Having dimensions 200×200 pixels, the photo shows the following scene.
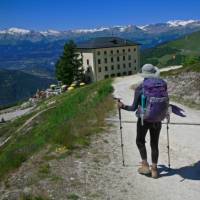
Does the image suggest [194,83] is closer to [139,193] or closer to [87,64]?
[139,193]

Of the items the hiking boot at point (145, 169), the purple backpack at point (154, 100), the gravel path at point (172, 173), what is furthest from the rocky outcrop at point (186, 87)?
the purple backpack at point (154, 100)

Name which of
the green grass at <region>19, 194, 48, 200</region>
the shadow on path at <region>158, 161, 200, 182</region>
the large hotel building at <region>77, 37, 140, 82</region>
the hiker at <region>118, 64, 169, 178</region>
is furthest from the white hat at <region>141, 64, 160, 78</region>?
the large hotel building at <region>77, 37, 140, 82</region>

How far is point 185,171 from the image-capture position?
11836 mm

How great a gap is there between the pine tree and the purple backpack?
9535cm

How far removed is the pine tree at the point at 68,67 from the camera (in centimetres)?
10588

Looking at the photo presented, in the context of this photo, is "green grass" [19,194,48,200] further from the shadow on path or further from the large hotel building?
the large hotel building

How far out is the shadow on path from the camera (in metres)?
11.4

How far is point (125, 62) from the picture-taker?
13350cm

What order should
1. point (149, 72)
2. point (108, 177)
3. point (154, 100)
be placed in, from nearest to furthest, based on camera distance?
point (154, 100) → point (149, 72) → point (108, 177)

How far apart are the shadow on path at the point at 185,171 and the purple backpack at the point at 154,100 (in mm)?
2041

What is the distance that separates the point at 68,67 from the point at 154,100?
96.8 meters

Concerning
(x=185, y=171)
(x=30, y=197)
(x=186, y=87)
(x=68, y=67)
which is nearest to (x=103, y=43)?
(x=68, y=67)

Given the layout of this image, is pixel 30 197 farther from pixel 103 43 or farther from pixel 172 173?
pixel 103 43

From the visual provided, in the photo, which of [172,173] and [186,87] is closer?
[172,173]
